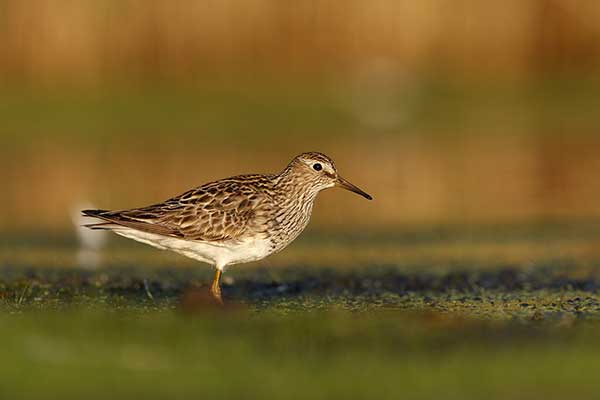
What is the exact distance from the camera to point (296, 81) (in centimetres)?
3478

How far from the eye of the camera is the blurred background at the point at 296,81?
96.2 feet

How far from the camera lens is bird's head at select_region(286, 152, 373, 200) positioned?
12695mm

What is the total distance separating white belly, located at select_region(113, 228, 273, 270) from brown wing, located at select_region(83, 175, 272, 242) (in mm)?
83

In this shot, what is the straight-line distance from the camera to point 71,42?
32.6 m

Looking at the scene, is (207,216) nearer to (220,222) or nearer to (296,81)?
(220,222)

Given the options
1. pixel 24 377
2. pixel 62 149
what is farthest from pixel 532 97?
pixel 24 377

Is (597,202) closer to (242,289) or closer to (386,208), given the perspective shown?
(386,208)

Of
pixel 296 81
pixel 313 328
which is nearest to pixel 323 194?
pixel 296 81

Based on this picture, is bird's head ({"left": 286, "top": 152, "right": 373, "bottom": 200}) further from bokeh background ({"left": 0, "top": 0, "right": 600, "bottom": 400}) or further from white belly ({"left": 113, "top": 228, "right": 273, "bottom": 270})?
bokeh background ({"left": 0, "top": 0, "right": 600, "bottom": 400})

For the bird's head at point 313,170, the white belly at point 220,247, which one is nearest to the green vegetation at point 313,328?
the white belly at point 220,247

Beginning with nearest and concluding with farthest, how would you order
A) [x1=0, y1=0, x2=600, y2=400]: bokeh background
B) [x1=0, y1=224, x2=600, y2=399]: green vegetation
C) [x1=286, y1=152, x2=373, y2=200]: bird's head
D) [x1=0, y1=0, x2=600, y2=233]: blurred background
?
[x1=0, y1=224, x2=600, y2=399]: green vegetation < [x1=0, y1=0, x2=600, y2=400]: bokeh background < [x1=286, y1=152, x2=373, y2=200]: bird's head < [x1=0, y1=0, x2=600, y2=233]: blurred background

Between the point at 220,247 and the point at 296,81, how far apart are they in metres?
23.0

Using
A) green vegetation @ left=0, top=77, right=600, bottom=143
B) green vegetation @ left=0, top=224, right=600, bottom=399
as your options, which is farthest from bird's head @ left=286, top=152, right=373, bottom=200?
green vegetation @ left=0, top=77, right=600, bottom=143

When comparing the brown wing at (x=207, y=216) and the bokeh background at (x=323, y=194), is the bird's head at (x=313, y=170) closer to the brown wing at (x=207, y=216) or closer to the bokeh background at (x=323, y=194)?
the brown wing at (x=207, y=216)
